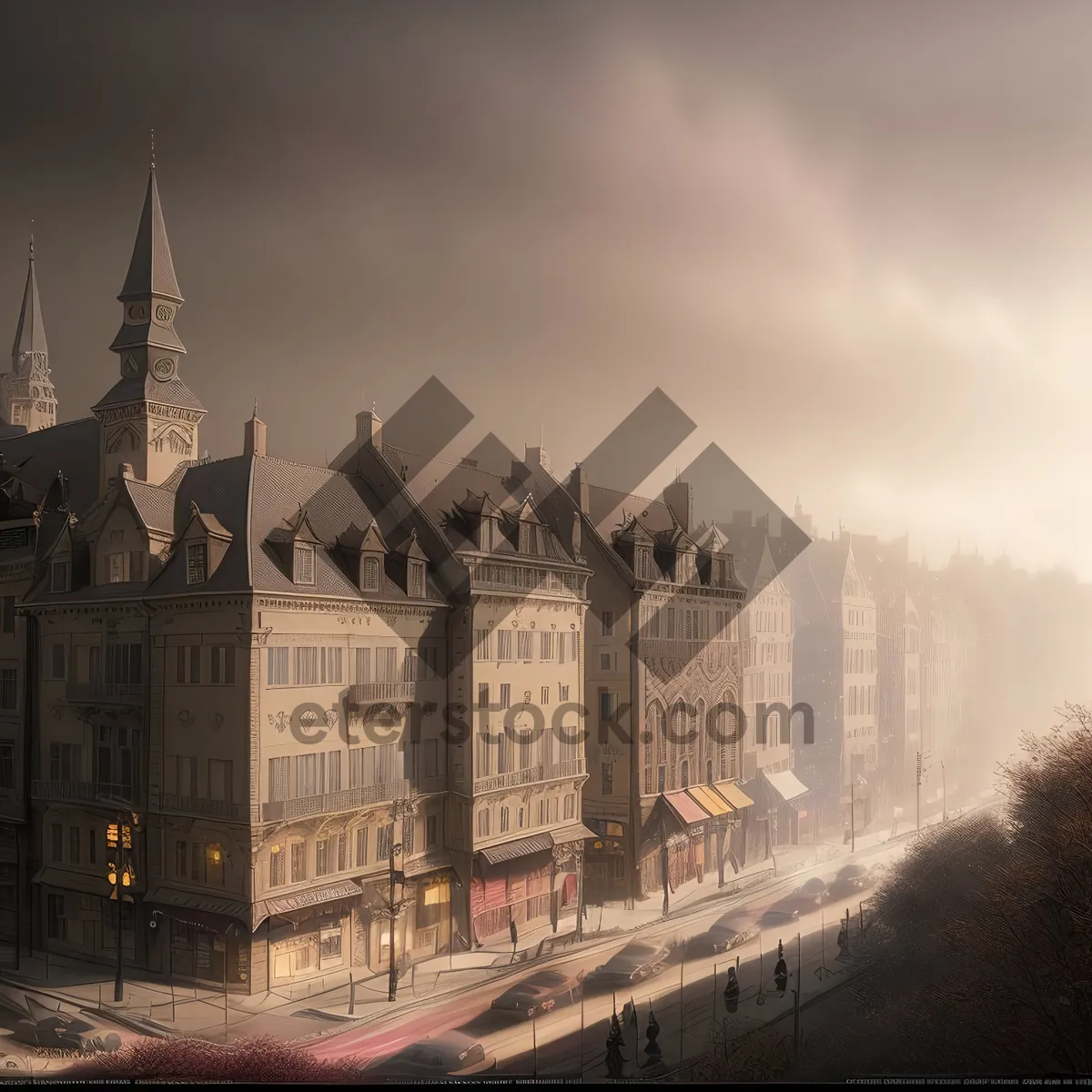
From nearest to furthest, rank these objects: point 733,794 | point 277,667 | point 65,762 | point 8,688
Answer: point 277,667 → point 65,762 → point 8,688 → point 733,794

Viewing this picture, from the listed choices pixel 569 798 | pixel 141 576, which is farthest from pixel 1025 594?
pixel 141 576

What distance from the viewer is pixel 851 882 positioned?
4650 cm

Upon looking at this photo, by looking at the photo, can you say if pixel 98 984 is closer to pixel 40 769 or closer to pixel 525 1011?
pixel 40 769

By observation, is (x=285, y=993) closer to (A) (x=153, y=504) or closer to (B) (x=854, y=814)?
(A) (x=153, y=504)

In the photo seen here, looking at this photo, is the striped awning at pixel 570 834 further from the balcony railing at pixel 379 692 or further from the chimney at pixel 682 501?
the chimney at pixel 682 501

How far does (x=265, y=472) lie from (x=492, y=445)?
12375 millimetres

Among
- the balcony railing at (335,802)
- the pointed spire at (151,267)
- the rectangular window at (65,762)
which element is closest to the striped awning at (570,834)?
the balcony railing at (335,802)

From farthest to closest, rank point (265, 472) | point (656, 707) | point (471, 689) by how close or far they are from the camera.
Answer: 1. point (656, 707)
2. point (471, 689)
3. point (265, 472)

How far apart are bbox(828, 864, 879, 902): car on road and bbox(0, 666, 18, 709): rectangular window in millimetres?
33042

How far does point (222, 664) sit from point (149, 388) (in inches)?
439

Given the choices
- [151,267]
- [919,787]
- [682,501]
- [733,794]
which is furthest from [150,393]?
[919,787]

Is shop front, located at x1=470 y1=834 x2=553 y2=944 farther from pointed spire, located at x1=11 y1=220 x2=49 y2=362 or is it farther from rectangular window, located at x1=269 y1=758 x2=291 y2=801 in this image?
pointed spire, located at x1=11 y1=220 x2=49 y2=362

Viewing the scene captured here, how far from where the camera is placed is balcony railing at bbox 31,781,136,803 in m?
35.3

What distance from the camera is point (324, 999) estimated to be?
104ft
